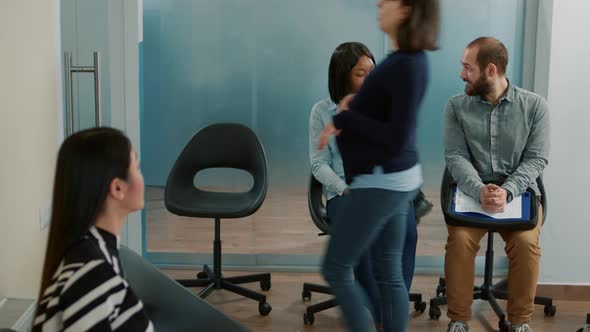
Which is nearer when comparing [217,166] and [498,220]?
[498,220]

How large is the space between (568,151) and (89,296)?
309cm

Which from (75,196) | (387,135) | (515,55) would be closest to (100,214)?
(75,196)

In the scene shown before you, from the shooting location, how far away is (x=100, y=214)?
1706mm

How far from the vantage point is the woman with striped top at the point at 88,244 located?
159 cm

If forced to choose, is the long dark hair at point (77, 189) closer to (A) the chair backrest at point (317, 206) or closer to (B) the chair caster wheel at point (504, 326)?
(A) the chair backrest at point (317, 206)

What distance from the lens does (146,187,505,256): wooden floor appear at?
4.51 meters

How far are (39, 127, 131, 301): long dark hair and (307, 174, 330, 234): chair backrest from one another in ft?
6.68

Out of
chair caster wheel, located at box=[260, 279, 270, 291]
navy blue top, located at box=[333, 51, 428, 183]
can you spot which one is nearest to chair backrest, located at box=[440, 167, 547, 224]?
chair caster wheel, located at box=[260, 279, 270, 291]

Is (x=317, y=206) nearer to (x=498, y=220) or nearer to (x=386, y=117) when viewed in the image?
(x=498, y=220)

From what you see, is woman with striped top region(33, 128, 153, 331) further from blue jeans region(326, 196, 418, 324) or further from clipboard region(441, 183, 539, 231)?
clipboard region(441, 183, 539, 231)

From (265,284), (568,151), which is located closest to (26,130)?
(265,284)

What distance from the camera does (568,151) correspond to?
13.1 ft

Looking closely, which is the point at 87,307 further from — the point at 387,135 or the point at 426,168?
the point at 426,168

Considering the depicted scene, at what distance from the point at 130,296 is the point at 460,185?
221cm
